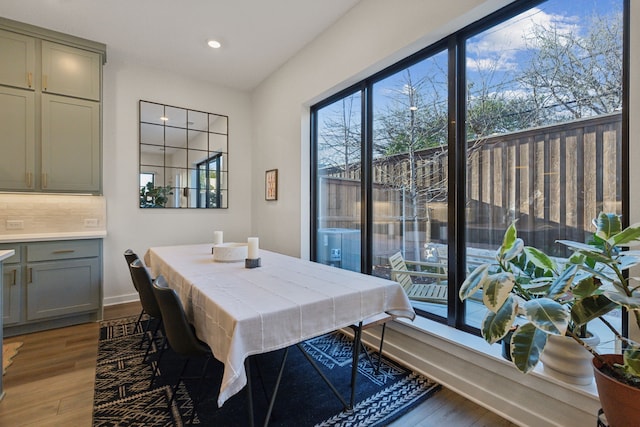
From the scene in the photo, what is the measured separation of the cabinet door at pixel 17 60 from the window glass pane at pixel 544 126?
13.2 ft

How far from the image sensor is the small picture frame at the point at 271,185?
13.2ft

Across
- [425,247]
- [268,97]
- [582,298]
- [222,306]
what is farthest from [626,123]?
[268,97]

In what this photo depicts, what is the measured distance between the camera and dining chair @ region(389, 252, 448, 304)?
7.44 ft

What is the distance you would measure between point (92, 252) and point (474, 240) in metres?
3.67

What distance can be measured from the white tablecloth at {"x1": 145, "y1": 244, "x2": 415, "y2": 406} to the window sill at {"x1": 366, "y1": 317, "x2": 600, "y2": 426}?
0.40 metres

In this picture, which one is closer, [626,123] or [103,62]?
[626,123]

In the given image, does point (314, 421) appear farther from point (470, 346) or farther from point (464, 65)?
point (464, 65)

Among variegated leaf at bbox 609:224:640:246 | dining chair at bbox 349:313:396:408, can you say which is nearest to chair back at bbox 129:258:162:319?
dining chair at bbox 349:313:396:408

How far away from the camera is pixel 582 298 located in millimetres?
1175

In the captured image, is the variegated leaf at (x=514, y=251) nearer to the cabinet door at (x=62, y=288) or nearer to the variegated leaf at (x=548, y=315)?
the variegated leaf at (x=548, y=315)

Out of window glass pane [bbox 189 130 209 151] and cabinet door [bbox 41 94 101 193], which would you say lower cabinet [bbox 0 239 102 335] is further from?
window glass pane [bbox 189 130 209 151]

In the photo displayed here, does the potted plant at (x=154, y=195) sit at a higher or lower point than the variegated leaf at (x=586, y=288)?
higher

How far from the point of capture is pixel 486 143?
2023mm

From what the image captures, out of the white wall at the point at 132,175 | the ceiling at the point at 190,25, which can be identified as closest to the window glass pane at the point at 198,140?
the white wall at the point at 132,175
